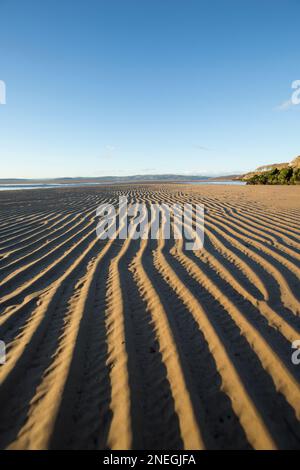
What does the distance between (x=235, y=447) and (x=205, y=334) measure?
0.86 metres

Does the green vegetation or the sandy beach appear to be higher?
the green vegetation

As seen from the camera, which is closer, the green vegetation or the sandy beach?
the sandy beach

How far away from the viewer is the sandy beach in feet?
4.58

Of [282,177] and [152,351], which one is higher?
[282,177]

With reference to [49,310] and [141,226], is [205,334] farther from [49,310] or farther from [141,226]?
[141,226]

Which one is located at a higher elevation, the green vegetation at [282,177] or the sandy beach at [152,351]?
the green vegetation at [282,177]

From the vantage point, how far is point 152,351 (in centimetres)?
198

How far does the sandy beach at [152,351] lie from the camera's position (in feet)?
4.58

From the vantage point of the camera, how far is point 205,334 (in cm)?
213

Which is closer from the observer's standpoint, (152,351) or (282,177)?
(152,351)
